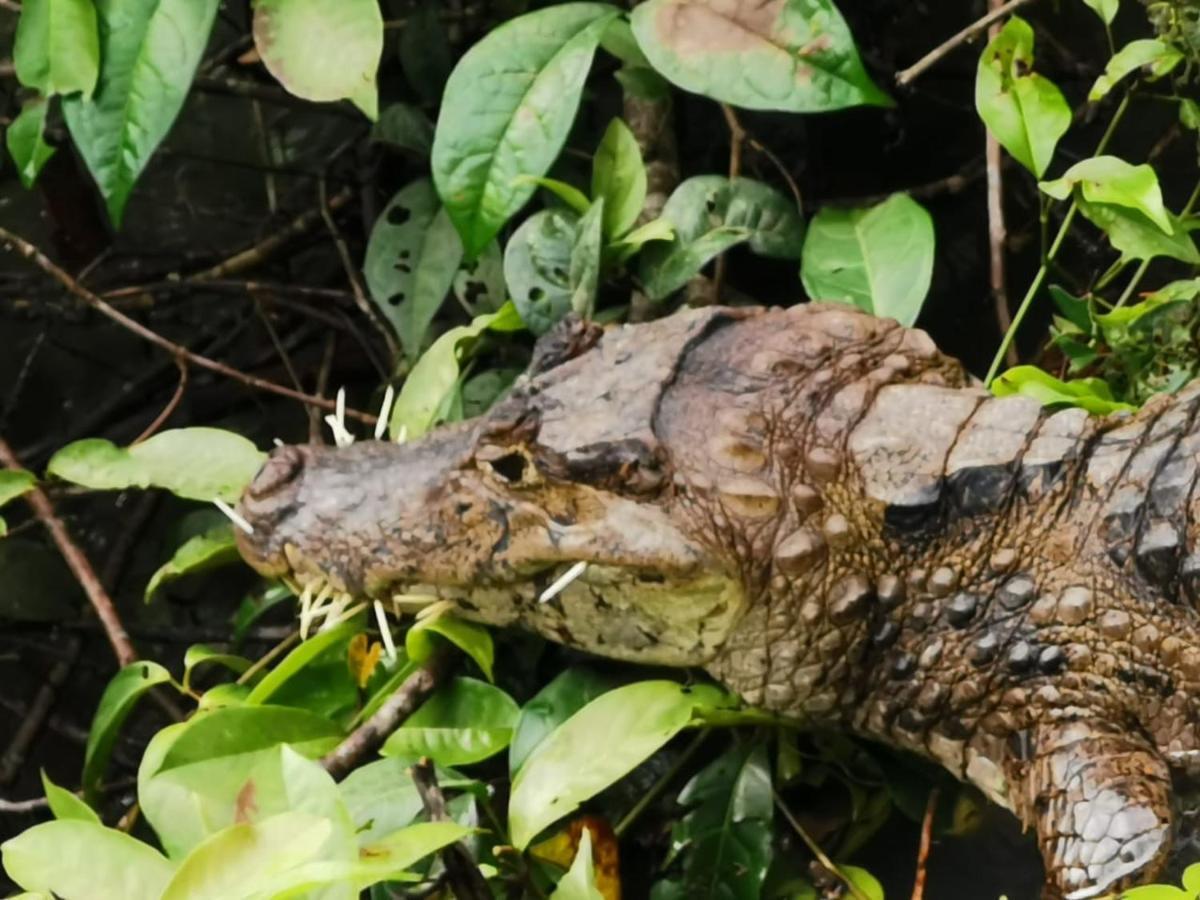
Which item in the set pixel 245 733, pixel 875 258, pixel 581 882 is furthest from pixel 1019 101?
pixel 245 733

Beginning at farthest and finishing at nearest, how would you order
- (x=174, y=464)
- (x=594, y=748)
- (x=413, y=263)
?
(x=413, y=263) → (x=174, y=464) → (x=594, y=748)

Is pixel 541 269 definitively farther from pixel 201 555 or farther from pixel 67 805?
pixel 67 805

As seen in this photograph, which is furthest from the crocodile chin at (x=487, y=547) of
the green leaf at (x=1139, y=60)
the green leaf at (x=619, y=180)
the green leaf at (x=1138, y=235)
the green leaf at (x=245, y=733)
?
the green leaf at (x=1139, y=60)

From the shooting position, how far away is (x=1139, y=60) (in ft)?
4.74

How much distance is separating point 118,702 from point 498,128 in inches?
31.3

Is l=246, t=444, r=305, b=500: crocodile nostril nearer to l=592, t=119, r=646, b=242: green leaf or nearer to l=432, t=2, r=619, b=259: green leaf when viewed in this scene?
l=432, t=2, r=619, b=259: green leaf

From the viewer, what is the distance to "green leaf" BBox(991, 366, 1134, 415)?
140 centimetres

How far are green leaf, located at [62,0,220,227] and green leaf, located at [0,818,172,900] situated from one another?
2.64 ft

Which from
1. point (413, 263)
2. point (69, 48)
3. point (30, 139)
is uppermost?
point (69, 48)

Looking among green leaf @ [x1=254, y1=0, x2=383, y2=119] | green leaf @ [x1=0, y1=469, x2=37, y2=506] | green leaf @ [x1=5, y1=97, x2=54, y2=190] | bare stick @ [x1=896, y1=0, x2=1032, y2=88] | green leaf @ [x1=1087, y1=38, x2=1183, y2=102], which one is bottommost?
green leaf @ [x1=0, y1=469, x2=37, y2=506]

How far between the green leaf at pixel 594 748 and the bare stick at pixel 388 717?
19 cm

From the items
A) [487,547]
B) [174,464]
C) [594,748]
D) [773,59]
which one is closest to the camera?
[594,748]

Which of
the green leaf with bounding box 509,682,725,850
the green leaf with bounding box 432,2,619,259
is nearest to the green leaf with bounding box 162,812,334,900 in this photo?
the green leaf with bounding box 509,682,725,850

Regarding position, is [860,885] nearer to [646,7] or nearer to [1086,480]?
[1086,480]
